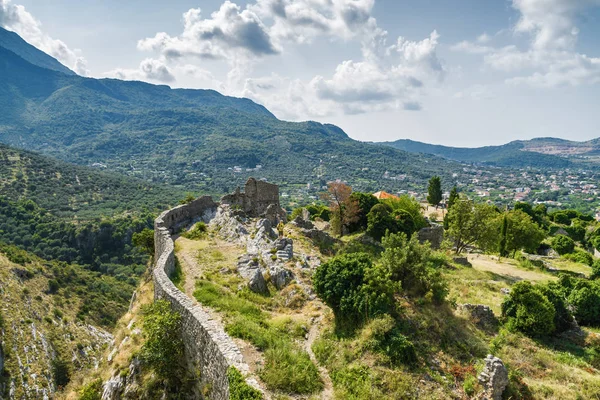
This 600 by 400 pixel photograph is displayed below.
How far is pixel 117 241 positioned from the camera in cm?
9450

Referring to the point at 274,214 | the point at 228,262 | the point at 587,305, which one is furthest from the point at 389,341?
the point at 274,214

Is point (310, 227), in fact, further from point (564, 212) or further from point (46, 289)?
point (564, 212)

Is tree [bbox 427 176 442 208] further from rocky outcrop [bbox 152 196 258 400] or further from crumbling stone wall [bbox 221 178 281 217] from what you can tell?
rocky outcrop [bbox 152 196 258 400]

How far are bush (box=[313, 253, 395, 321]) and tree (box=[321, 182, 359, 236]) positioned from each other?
21.1m

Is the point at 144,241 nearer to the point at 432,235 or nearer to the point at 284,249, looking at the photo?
the point at 284,249

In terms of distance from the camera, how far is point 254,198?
38.7 meters

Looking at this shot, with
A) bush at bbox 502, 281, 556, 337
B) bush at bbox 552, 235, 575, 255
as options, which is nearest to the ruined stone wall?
bush at bbox 552, 235, 575, 255

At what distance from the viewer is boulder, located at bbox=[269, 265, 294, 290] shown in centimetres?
1956

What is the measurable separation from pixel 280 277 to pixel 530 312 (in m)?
12.4

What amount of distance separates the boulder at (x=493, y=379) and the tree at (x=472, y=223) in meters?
27.1

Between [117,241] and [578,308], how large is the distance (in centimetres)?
9896

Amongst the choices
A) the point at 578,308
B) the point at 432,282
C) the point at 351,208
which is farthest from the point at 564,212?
the point at 432,282

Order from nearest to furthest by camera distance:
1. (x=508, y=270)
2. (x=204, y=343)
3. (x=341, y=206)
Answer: (x=204, y=343)
(x=508, y=270)
(x=341, y=206)

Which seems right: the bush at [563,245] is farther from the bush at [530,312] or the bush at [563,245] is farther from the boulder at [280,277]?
the boulder at [280,277]
